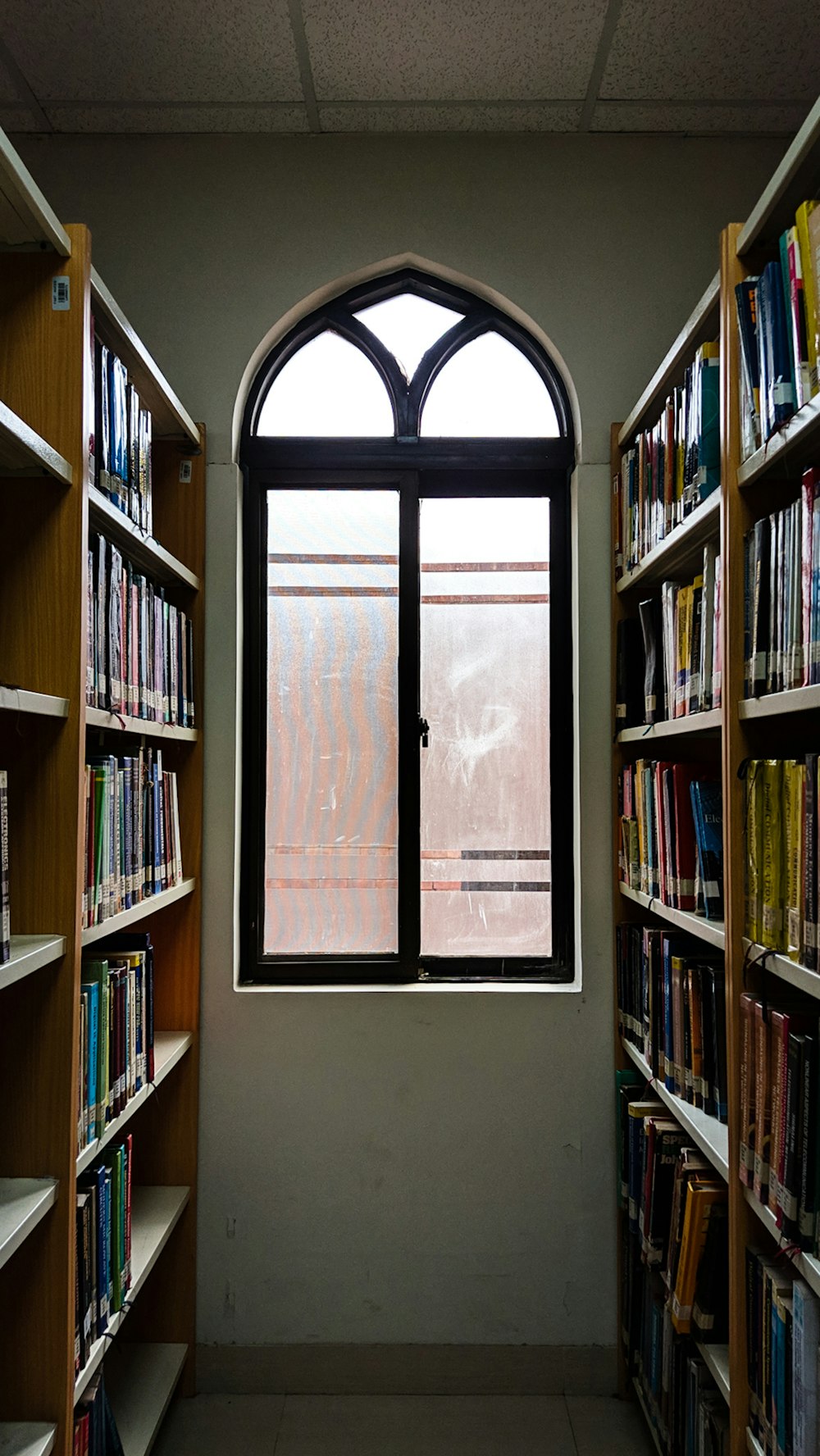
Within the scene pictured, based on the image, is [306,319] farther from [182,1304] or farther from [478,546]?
[182,1304]

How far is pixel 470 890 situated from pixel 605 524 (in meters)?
1.09

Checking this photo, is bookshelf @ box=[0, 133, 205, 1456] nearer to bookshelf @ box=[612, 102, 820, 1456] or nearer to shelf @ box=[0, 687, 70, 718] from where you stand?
shelf @ box=[0, 687, 70, 718]

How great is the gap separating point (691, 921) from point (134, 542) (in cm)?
140

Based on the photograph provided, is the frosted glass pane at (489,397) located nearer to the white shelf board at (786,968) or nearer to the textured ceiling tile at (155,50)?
the textured ceiling tile at (155,50)

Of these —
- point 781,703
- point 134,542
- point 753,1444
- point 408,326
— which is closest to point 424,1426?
point 753,1444

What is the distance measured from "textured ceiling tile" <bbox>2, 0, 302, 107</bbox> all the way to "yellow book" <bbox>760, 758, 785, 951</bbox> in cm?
204

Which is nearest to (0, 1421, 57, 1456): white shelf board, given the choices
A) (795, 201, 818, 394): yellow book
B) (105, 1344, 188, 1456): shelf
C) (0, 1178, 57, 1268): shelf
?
(0, 1178, 57, 1268): shelf

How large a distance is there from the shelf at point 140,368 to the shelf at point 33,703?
29.7 inches

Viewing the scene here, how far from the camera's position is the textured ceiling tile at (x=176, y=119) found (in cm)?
273

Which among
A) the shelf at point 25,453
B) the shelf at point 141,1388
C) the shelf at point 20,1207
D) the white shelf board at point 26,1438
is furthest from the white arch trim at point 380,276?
the shelf at point 141,1388

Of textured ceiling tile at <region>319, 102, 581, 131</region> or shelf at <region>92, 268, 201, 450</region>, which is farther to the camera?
textured ceiling tile at <region>319, 102, 581, 131</region>

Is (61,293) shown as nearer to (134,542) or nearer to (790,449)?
(134,542)

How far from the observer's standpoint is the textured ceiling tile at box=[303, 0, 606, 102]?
2365 mm

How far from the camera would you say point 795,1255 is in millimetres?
1463
